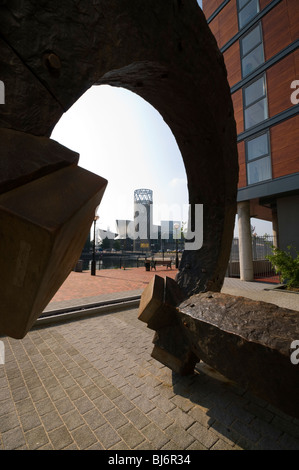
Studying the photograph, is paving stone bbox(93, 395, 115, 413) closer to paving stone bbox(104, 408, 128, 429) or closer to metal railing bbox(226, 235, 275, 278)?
paving stone bbox(104, 408, 128, 429)

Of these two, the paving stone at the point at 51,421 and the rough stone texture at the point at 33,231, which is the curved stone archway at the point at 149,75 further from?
the paving stone at the point at 51,421

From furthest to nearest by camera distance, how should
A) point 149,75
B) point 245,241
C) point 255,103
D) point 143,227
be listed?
point 143,227
point 245,241
point 255,103
point 149,75

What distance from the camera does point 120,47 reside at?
132cm

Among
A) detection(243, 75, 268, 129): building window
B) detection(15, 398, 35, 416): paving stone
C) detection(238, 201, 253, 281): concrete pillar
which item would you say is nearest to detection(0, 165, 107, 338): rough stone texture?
detection(15, 398, 35, 416): paving stone

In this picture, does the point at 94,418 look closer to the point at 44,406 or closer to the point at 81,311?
the point at 44,406

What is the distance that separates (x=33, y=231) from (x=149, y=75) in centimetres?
196

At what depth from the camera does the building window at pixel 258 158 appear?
11.9m

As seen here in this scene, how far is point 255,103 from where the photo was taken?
12.7 meters

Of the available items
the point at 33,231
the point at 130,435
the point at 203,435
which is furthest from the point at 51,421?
the point at 33,231

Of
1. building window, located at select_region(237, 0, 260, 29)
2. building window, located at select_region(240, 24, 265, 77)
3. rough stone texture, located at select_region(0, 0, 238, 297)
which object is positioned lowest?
rough stone texture, located at select_region(0, 0, 238, 297)

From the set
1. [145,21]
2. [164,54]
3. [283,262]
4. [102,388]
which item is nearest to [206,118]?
[164,54]

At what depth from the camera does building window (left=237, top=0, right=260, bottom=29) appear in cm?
A: 1273

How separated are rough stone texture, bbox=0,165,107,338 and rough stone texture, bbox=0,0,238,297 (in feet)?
1.01
